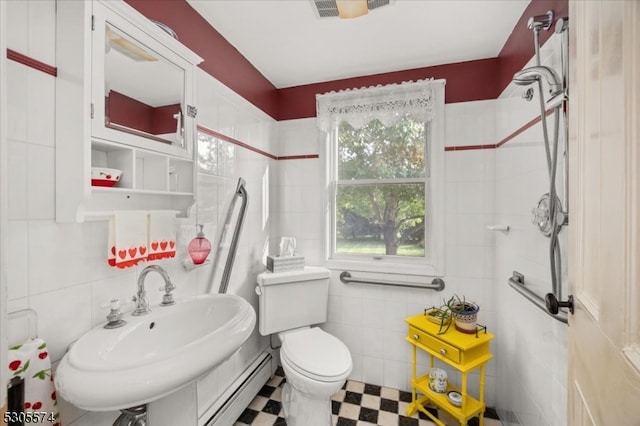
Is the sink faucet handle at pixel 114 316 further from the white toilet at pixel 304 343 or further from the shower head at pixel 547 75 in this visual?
Answer: the shower head at pixel 547 75

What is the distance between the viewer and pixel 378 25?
1.51 metres

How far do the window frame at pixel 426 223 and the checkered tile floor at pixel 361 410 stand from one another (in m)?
0.85

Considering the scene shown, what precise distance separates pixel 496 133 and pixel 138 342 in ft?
7.33

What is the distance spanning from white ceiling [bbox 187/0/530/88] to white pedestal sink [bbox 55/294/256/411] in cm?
148

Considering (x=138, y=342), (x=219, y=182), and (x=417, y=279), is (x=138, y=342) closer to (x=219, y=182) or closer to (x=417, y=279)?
(x=219, y=182)

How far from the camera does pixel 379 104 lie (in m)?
1.97

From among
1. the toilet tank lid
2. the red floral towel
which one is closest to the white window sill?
the toilet tank lid

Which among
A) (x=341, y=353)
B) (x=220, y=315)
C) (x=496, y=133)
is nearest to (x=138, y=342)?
(x=220, y=315)

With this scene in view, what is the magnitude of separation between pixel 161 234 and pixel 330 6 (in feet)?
4.44

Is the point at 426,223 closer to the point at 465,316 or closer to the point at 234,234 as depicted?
the point at 465,316

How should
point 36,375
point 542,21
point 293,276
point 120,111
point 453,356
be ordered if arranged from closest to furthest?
point 36,375 < point 120,111 < point 542,21 < point 453,356 < point 293,276

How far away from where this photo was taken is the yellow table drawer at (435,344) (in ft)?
4.85

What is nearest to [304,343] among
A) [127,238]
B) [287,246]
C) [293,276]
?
[293,276]

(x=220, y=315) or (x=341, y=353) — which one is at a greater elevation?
(x=220, y=315)
